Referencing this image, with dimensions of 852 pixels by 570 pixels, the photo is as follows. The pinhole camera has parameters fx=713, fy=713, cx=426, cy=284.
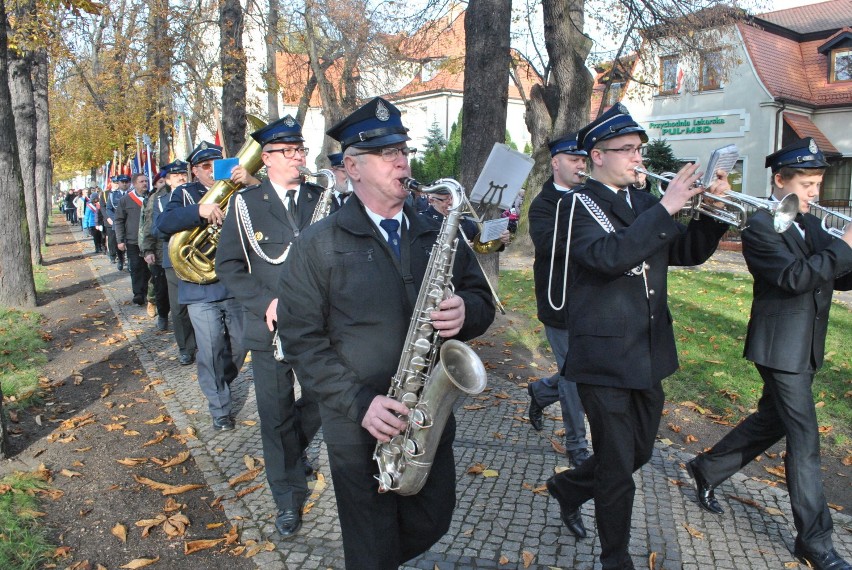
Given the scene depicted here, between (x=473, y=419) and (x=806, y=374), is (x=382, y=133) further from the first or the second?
(x=473, y=419)

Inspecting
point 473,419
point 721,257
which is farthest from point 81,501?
point 721,257

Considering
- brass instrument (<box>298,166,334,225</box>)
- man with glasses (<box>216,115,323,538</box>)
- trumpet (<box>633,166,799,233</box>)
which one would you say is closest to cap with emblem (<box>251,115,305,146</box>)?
man with glasses (<box>216,115,323,538</box>)

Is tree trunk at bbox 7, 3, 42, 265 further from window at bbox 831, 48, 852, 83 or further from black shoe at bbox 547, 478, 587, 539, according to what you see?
window at bbox 831, 48, 852, 83

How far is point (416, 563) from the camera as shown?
3855 millimetres

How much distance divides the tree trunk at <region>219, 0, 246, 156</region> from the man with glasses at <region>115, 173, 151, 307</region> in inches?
65.4

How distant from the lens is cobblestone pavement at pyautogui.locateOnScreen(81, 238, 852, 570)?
3914 mm

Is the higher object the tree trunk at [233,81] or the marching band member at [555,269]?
the tree trunk at [233,81]

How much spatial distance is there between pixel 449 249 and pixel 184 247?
4.04 meters

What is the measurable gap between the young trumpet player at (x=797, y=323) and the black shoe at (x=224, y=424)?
4095mm

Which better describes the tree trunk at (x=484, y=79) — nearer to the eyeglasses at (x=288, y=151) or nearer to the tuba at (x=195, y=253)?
the tuba at (x=195, y=253)

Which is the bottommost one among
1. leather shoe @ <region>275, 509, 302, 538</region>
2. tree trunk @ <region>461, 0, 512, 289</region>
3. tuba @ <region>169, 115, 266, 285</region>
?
leather shoe @ <region>275, 509, 302, 538</region>

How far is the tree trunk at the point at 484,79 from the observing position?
860cm

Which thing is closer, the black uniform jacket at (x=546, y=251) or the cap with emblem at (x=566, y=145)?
the black uniform jacket at (x=546, y=251)

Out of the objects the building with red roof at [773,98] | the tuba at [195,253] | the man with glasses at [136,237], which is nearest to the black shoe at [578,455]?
the tuba at [195,253]
